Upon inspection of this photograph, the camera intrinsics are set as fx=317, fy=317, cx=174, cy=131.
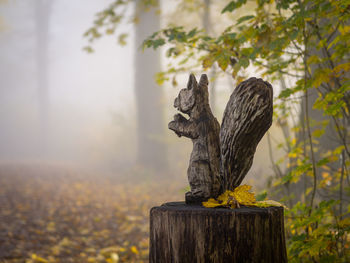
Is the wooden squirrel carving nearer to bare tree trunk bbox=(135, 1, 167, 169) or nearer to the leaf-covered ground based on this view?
the leaf-covered ground

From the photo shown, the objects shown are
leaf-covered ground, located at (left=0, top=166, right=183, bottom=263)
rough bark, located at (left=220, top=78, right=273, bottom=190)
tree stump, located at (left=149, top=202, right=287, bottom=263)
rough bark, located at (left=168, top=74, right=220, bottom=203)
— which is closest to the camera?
tree stump, located at (left=149, top=202, right=287, bottom=263)

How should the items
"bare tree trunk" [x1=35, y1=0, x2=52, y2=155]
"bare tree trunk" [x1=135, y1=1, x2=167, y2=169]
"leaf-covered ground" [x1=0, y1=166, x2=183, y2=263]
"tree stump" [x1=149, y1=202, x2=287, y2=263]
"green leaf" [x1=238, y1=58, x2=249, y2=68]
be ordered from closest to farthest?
1. "tree stump" [x1=149, y1=202, x2=287, y2=263]
2. "green leaf" [x1=238, y1=58, x2=249, y2=68]
3. "leaf-covered ground" [x1=0, y1=166, x2=183, y2=263]
4. "bare tree trunk" [x1=135, y1=1, x2=167, y2=169]
5. "bare tree trunk" [x1=35, y1=0, x2=52, y2=155]

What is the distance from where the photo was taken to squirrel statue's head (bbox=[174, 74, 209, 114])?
7.39ft

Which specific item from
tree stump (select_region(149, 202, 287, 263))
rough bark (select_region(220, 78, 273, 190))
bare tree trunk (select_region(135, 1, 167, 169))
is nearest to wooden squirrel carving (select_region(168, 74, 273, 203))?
rough bark (select_region(220, 78, 273, 190))

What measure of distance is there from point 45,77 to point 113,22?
27.8m

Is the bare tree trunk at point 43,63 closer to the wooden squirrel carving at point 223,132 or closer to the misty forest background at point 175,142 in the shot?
the misty forest background at point 175,142

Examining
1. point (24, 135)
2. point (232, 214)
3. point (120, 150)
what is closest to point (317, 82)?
point (232, 214)

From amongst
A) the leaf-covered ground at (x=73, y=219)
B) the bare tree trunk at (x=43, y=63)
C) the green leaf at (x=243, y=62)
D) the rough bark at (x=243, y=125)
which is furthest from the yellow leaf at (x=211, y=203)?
the bare tree trunk at (x=43, y=63)

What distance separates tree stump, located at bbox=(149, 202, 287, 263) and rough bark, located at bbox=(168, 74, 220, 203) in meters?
0.22

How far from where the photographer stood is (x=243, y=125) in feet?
6.85

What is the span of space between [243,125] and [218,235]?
71cm

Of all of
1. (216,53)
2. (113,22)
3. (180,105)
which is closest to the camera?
(180,105)

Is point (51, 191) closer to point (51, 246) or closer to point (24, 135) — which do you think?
point (51, 246)

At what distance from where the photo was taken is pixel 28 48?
3012 cm
